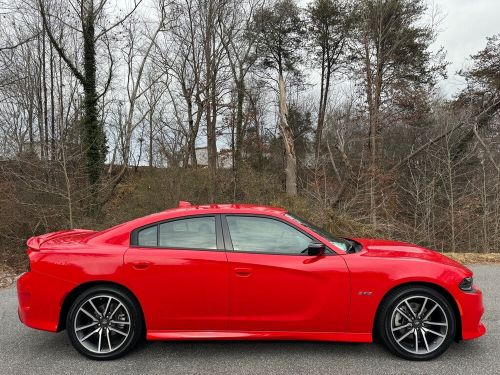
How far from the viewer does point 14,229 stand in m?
10.9

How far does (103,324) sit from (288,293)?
1.78m

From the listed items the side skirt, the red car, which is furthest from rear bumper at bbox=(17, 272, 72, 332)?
the side skirt

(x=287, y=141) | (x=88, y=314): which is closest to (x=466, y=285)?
(x=88, y=314)

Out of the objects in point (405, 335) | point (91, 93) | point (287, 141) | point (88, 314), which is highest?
point (91, 93)

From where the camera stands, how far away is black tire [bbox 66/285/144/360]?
374cm

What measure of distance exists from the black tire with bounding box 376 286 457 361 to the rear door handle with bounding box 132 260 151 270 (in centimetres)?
221

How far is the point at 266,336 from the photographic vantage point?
367 cm

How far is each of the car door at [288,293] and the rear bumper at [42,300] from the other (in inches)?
65.2

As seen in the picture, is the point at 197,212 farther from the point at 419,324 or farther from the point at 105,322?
the point at 419,324

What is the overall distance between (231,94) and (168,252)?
2591 cm

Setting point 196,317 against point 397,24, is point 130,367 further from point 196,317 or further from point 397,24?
point 397,24

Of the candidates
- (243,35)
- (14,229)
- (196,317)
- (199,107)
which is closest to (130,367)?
(196,317)

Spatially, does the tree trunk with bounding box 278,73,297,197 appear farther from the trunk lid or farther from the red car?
the red car

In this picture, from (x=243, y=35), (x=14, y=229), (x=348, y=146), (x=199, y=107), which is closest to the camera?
(x=14, y=229)
